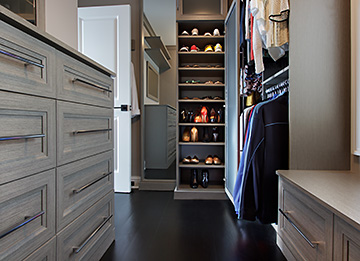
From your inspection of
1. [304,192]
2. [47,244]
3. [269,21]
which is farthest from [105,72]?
[304,192]

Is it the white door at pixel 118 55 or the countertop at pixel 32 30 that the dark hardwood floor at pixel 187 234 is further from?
the countertop at pixel 32 30

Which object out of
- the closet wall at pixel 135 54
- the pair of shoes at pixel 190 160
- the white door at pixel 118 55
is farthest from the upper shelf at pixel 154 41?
the pair of shoes at pixel 190 160

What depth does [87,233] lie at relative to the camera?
3.93 feet

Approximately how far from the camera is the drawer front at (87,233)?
997 mm

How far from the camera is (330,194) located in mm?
919

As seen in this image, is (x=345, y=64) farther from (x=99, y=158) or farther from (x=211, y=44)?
(x=211, y=44)

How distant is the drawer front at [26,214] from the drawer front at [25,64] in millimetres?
290

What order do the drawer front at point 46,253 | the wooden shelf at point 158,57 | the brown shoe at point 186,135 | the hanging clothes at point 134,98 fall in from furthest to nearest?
the wooden shelf at point 158,57 → the hanging clothes at point 134,98 → the brown shoe at point 186,135 → the drawer front at point 46,253

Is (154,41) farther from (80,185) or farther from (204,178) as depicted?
(80,185)

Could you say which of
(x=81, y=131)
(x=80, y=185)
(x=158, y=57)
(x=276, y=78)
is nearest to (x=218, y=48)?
(x=276, y=78)

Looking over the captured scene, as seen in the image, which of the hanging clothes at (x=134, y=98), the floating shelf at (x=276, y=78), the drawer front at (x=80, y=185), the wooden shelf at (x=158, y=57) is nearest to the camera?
the drawer front at (x=80, y=185)

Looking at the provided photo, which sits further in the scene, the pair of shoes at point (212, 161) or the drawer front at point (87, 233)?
the pair of shoes at point (212, 161)

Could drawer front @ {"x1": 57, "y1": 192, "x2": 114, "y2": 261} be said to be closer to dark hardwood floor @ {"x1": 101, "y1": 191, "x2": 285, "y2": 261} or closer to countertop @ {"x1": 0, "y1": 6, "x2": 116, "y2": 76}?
dark hardwood floor @ {"x1": 101, "y1": 191, "x2": 285, "y2": 261}

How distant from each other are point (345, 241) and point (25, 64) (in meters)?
1.15
